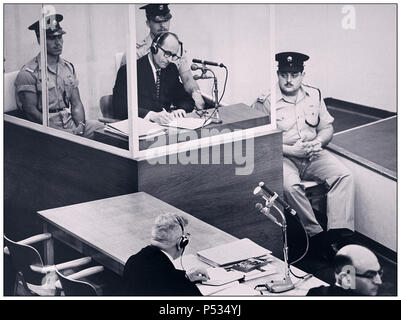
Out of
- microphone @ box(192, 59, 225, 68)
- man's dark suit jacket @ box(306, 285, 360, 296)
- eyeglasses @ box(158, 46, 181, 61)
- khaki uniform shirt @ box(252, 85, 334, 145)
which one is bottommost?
man's dark suit jacket @ box(306, 285, 360, 296)

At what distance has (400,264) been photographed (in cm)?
532

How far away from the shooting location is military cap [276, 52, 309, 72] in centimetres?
593

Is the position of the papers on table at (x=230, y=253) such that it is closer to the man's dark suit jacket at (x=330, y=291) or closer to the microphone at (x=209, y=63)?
the man's dark suit jacket at (x=330, y=291)

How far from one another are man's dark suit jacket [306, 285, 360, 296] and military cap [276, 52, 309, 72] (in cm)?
200

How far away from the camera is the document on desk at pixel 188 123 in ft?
18.4

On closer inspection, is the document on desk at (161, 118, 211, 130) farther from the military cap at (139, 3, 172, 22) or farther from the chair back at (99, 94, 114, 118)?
the military cap at (139, 3, 172, 22)

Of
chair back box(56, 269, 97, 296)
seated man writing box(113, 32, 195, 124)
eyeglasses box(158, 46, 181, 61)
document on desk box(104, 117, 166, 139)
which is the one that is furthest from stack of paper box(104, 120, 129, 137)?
chair back box(56, 269, 97, 296)

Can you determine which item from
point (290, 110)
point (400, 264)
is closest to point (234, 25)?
point (290, 110)

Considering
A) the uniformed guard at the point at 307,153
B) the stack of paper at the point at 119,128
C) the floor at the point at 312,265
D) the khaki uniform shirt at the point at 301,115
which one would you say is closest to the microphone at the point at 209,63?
the uniformed guard at the point at 307,153

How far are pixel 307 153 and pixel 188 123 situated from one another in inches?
36.8

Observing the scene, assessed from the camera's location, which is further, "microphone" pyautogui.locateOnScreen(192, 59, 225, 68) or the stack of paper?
"microphone" pyautogui.locateOnScreen(192, 59, 225, 68)

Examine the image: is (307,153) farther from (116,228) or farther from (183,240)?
(183,240)
